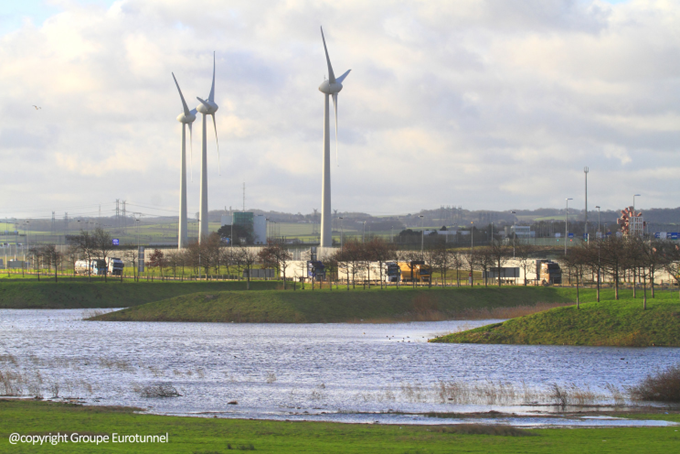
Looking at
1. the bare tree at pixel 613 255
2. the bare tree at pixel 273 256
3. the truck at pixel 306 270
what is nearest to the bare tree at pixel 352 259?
the truck at pixel 306 270

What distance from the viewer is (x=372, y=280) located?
375 feet

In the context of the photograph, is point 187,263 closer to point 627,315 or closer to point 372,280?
point 372,280

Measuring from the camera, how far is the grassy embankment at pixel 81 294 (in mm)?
89375

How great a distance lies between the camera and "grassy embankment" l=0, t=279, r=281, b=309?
89.4 meters

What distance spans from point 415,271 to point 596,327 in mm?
62487

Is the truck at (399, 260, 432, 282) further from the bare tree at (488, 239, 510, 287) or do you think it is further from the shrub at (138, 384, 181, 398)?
the shrub at (138, 384, 181, 398)

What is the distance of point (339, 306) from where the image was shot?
7712cm

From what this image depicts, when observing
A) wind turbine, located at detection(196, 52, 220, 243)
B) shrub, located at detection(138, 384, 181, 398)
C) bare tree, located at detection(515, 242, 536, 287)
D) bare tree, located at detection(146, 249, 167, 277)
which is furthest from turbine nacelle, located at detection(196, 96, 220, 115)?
shrub, located at detection(138, 384, 181, 398)

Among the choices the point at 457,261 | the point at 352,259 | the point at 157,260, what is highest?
the point at 352,259

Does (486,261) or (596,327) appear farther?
(486,261)

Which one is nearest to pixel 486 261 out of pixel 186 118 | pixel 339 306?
pixel 339 306

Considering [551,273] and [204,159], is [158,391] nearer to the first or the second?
[551,273]

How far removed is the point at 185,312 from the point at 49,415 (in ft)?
177

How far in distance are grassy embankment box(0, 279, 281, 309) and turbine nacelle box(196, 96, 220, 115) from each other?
69.4m
